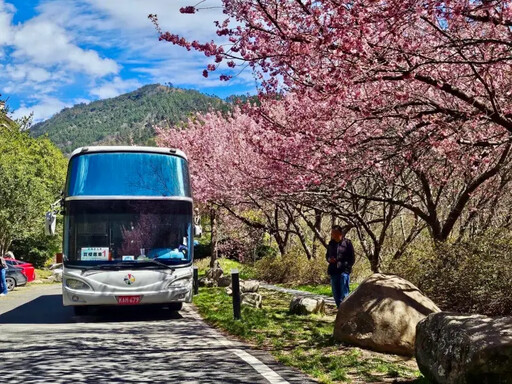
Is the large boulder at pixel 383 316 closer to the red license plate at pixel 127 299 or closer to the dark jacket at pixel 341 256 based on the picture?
the dark jacket at pixel 341 256

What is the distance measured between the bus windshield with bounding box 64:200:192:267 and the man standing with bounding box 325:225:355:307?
3.10 metres

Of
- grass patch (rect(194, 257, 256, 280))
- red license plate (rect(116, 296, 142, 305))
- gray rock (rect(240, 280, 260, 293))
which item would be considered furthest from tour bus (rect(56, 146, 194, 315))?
grass patch (rect(194, 257, 256, 280))

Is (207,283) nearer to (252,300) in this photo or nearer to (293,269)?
(293,269)

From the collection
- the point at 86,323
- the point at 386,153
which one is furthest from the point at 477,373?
the point at 86,323

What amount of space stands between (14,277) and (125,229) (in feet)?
58.4

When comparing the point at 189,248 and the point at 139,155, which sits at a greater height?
the point at 139,155

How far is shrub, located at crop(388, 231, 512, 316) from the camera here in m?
9.57

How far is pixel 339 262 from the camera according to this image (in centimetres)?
1248

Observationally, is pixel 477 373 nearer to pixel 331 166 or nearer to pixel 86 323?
pixel 331 166

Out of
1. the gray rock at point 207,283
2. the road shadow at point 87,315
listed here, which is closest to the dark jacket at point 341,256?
the road shadow at point 87,315

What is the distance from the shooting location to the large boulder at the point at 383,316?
7.94 meters

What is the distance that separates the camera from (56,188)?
5653cm

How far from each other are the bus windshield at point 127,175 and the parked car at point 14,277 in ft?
54.4

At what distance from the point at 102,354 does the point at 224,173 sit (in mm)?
17939
